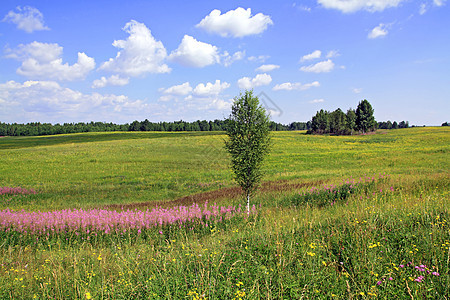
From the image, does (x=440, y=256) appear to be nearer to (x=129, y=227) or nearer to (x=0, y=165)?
(x=129, y=227)

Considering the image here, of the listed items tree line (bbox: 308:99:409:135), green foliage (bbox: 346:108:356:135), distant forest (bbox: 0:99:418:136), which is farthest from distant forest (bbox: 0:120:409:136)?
green foliage (bbox: 346:108:356:135)

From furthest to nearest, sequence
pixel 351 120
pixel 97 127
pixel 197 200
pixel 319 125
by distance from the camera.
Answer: pixel 97 127 → pixel 319 125 → pixel 351 120 → pixel 197 200

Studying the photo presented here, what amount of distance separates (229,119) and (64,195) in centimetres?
1429

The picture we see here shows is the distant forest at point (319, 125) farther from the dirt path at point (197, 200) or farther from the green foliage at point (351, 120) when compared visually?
the dirt path at point (197, 200)

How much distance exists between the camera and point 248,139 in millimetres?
12812

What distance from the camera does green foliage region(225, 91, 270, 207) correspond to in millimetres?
12594

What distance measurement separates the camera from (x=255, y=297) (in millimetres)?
3023

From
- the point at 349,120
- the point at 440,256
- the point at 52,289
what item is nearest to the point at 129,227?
the point at 52,289

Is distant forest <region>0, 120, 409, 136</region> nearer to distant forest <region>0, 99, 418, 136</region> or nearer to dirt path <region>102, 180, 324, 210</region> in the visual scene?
distant forest <region>0, 99, 418, 136</region>

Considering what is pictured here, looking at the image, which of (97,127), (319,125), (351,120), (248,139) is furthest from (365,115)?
(97,127)

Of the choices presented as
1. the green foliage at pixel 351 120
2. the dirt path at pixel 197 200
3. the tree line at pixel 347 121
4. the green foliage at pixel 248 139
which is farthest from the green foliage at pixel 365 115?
the green foliage at pixel 248 139

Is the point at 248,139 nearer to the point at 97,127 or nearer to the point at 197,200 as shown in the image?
the point at 197,200

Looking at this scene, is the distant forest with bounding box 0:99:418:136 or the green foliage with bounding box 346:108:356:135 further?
the green foliage with bounding box 346:108:356:135

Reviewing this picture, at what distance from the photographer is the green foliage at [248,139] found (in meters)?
12.6
